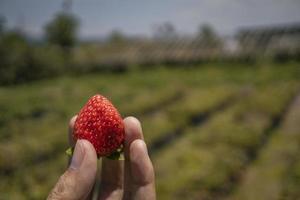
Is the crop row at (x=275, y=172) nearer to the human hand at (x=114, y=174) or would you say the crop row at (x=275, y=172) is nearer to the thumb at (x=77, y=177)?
the human hand at (x=114, y=174)

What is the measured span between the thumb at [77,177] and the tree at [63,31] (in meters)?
33.2

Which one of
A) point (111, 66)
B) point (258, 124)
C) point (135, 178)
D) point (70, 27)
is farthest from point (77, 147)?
point (70, 27)

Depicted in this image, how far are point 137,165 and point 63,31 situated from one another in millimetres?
33192

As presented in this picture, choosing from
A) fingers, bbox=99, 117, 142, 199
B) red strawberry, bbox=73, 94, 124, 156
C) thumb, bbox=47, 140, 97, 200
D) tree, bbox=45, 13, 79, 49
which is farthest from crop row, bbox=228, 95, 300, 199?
tree, bbox=45, 13, 79, 49

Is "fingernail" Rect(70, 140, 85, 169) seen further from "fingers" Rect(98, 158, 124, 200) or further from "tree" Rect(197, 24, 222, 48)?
"tree" Rect(197, 24, 222, 48)

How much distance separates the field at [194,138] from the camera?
6.86 m

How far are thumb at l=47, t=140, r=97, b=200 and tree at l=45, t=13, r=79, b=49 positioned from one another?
109ft

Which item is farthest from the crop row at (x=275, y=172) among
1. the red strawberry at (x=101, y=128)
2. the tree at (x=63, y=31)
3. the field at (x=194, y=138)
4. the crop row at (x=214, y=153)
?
the tree at (x=63, y=31)

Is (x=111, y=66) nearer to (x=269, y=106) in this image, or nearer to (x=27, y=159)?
(x=269, y=106)

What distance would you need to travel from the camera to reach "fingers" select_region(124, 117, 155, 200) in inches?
88.0

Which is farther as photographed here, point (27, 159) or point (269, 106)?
point (269, 106)

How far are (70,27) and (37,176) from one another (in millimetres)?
28537

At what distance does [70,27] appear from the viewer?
34.2 meters

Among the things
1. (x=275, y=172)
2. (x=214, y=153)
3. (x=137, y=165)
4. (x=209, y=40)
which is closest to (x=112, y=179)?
(x=137, y=165)
